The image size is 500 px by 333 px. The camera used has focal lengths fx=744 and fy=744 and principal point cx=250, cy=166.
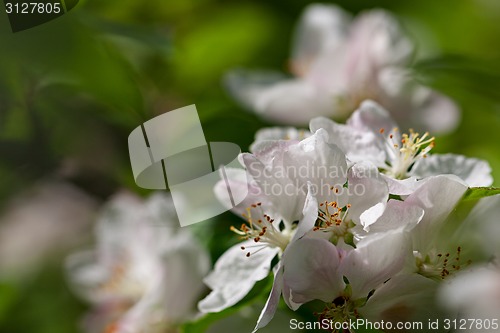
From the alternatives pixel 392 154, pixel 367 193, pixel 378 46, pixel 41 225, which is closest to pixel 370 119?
pixel 392 154

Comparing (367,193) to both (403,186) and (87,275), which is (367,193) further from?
(87,275)

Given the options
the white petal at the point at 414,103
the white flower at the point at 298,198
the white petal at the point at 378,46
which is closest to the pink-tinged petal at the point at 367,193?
the white flower at the point at 298,198

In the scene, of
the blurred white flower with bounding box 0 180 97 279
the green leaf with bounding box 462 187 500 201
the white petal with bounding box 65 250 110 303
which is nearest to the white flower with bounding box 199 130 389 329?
the green leaf with bounding box 462 187 500 201

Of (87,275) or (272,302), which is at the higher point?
(272,302)

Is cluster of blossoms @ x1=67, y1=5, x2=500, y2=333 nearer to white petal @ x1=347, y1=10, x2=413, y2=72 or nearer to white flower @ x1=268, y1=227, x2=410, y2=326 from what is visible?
white flower @ x1=268, y1=227, x2=410, y2=326

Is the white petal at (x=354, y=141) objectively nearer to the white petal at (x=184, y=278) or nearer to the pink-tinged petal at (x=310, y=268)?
the pink-tinged petal at (x=310, y=268)

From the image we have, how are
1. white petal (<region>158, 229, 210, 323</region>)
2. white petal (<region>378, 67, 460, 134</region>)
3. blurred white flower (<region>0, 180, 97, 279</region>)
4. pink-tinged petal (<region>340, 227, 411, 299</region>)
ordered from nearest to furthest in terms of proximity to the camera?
1. pink-tinged petal (<region>340, 227, 411, 299</region>)
2. white petal (<region>158, 229, 210, 323</region>)
3. white petal (<region>378, 67, 460, 134</region>)
4. blurred white flower (<region>0, 180, 97, 279</region>)
